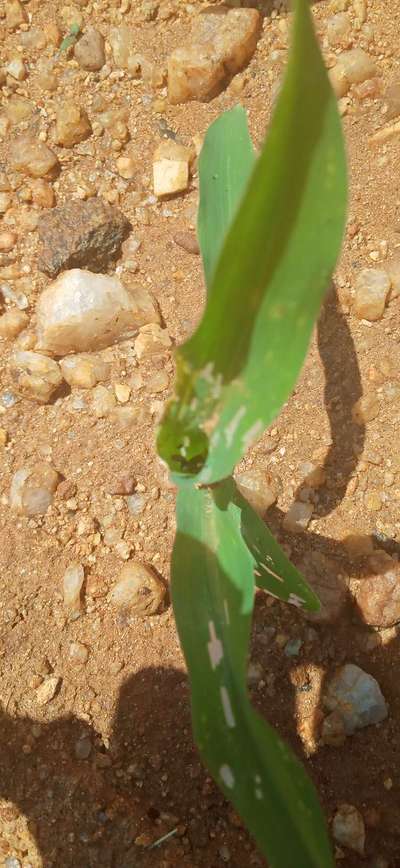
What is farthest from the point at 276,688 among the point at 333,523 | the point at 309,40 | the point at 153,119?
the point at 153,119

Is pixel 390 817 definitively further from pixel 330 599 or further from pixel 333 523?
A: pixel 333 523

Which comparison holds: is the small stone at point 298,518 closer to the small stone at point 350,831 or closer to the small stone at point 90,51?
the small stone at point 350,831

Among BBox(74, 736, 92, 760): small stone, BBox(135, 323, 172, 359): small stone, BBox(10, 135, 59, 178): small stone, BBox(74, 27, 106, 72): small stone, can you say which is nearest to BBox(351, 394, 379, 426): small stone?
BBox(135, 323, 172, 359): small stone

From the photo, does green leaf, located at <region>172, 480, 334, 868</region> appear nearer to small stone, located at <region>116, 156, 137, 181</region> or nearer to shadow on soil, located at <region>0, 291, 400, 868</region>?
shadow on soil, located at <region>0, 291, 400, 868</region>

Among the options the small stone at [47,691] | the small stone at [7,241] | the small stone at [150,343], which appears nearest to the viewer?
the small stone at [47,691]

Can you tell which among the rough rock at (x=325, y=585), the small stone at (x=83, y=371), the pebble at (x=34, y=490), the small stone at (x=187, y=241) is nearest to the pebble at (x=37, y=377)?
the small stone at (x=83, y=371)

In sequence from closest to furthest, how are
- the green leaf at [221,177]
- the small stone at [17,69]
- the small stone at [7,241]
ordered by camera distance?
1. the green leaf at [221,177]
2. the small stone at [7,241]
3. the small stone at [17,69]

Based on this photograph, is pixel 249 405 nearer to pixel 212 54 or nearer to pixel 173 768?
pixel 173 768

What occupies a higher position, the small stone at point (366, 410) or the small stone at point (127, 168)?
Answer: the small stone at point (127, 168)
